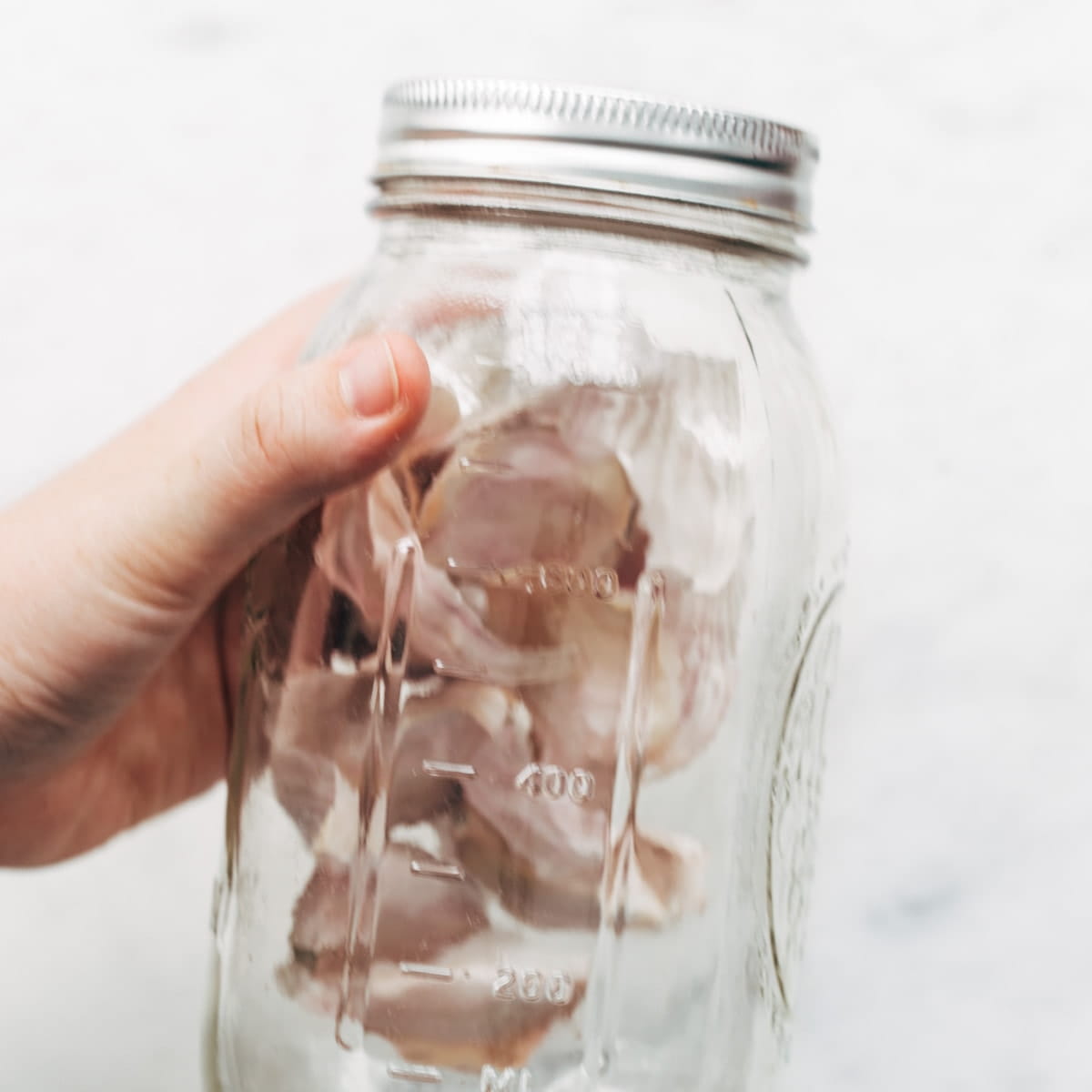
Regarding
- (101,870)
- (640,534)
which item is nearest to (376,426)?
(640,534)

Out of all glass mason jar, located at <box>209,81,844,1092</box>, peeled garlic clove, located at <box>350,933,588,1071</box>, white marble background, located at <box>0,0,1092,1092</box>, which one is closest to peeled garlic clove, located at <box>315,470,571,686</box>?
glass mason jar, located at <box>209,81,844,1092</box>

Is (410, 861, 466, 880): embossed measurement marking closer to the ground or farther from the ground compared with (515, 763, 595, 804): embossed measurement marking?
closer to the ground

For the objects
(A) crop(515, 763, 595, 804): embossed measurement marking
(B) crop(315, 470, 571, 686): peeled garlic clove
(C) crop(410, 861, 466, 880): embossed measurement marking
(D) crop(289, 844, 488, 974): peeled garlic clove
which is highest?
(B) crop(315, 470, 571, 686): peeled garlic clove

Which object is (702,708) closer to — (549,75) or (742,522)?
(742,522)

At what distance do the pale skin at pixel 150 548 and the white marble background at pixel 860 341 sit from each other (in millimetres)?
114

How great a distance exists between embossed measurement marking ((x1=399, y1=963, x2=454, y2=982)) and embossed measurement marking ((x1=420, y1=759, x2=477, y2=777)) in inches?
2.8

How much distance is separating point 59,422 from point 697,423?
1.44 ft

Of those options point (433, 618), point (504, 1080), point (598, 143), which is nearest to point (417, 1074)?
point (504, 1080)

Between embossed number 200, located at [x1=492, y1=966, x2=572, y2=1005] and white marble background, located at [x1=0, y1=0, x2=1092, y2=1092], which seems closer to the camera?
embossed number 200, located at [x1=492, y1=966, x2=572, y2=1005]

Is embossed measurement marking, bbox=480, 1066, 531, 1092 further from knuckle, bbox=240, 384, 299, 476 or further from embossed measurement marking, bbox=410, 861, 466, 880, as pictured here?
knuckle, bbox=240, 384, 299, 476

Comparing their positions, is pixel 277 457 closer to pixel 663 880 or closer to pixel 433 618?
pixel 433 618

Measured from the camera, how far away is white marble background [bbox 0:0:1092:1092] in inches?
29.4

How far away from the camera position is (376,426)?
46cm

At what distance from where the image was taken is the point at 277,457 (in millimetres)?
470
